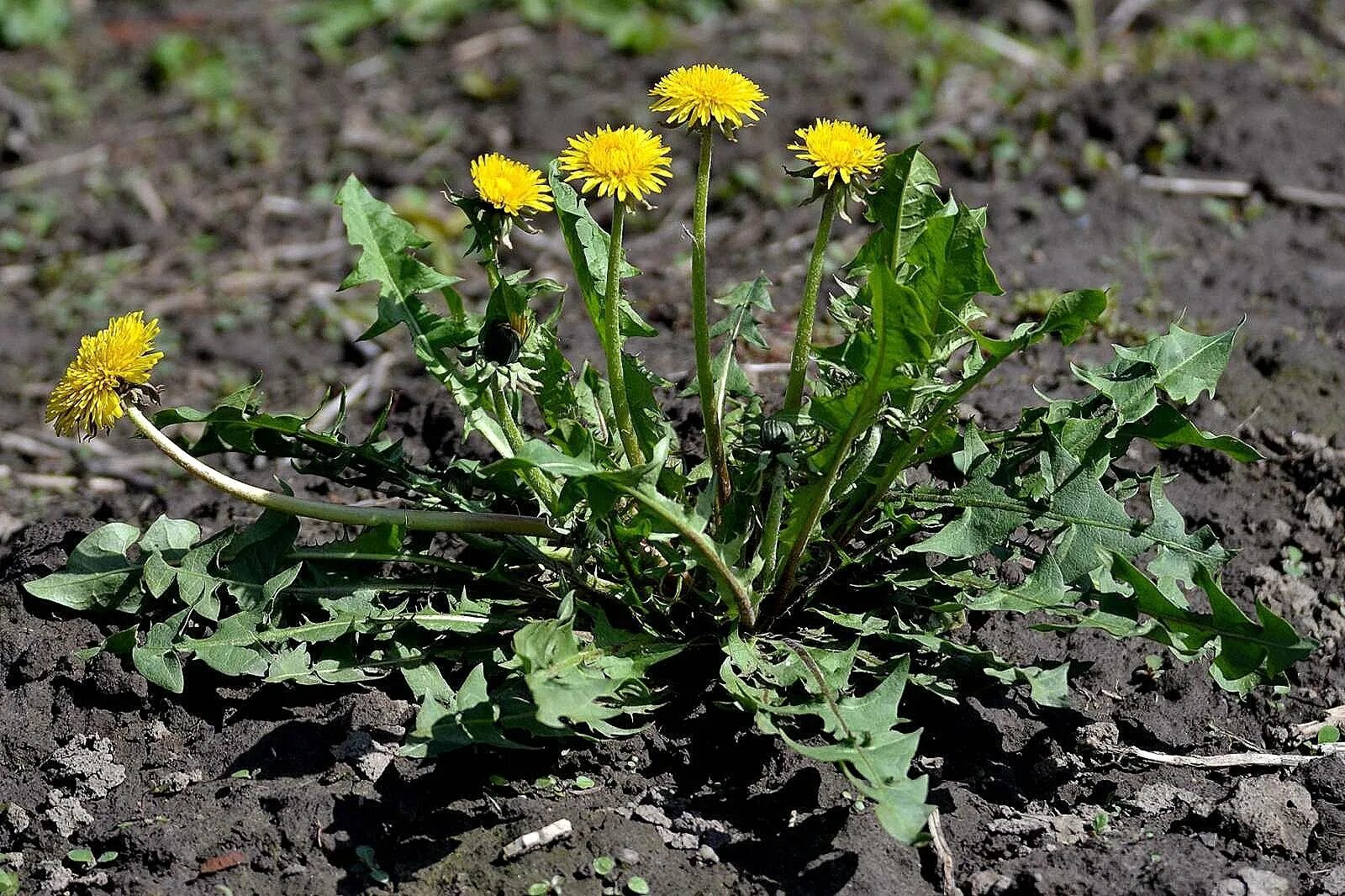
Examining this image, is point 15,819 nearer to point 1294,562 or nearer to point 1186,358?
point 1186,358

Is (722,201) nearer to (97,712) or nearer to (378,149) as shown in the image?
(378,149)

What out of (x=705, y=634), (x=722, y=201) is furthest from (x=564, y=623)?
(x=722, y=201)

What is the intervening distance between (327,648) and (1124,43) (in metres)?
4.98

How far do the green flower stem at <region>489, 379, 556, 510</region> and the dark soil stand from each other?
0.48 m

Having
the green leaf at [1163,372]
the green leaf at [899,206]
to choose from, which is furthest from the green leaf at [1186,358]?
the green leaf at [899,206]

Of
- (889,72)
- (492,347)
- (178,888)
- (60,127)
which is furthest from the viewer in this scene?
(60,127)

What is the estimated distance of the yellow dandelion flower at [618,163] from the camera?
245cm

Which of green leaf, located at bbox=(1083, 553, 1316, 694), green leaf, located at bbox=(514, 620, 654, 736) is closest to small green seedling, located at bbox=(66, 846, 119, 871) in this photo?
green leaf, located at bbox=(514, 620, 654, 736)

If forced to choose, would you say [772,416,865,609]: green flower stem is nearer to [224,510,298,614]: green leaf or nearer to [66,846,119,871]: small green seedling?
[224,510,298,614]: green leaf

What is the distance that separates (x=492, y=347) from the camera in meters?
2.63

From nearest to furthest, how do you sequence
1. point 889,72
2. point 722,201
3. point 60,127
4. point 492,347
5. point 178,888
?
1. point 178,888
2. point 492,347
3. point 722,201
4. point 889,72
5. point 60,127

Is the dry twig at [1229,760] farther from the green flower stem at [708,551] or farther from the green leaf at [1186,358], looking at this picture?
the green flower stem at [708,551]

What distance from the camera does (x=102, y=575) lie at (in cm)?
283

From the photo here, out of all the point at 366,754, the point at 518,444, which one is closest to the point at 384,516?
the point at 518,444
